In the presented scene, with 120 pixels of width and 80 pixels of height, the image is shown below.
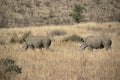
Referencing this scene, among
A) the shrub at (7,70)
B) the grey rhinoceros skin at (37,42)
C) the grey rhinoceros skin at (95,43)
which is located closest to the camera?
the shrub at (7,70)

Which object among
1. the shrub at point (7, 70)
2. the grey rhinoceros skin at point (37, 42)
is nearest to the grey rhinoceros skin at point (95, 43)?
the grey rhinoceros skin at point (37, 42)

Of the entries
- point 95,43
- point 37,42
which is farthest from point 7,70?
point 95,43

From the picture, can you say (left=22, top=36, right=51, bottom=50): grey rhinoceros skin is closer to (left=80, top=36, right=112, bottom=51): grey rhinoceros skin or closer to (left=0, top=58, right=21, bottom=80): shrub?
(left=80, top=36, right=112, bottom=51): grey rhinoceros skin

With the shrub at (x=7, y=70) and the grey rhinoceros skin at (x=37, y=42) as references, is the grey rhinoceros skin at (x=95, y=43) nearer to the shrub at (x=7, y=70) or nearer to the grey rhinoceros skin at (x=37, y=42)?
the grey rhinoceros skin at (x=37, y=42)

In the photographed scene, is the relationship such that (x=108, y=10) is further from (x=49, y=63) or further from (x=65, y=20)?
(x=49, y=63)

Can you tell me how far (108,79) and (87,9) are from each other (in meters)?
52.2

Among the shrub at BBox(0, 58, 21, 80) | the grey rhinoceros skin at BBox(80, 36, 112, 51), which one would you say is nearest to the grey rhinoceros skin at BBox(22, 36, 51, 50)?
the grey rhinoceros skin at BBox(80, 36, 112, 51)

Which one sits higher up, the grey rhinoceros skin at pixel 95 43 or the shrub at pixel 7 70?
the shrub at pixel 7 70

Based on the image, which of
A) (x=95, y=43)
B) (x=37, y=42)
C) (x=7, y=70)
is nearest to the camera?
(x=7, y=70)

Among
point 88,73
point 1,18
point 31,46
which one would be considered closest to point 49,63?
point 88,73

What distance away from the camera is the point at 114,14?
61.3m

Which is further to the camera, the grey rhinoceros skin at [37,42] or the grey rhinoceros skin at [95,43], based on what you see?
the grey rhinoceros skin at [95,43]

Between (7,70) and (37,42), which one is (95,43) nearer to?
(37,42)

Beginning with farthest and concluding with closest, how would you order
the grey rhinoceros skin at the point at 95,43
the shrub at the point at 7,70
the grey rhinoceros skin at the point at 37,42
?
the grey rhinoceros skin at the point at 95,43 → the grey rhinoceros skin at the point at 37,42 → the shrub at the point at 7,70
